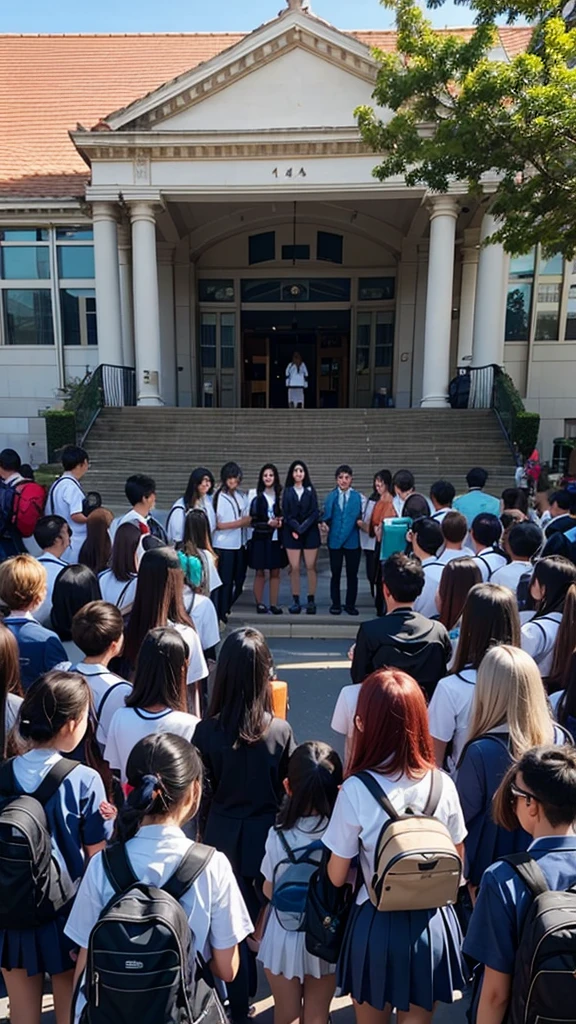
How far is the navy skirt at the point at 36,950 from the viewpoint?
2232 mm

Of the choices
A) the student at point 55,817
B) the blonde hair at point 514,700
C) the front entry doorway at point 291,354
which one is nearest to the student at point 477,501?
the blonde hair at point 514,700

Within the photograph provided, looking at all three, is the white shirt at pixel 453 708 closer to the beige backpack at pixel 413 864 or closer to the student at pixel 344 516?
the beige backpack at pixel 413 864

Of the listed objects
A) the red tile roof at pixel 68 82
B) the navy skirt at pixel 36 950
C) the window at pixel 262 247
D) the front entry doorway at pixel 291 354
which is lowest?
the navy skirt at pixel 36 950

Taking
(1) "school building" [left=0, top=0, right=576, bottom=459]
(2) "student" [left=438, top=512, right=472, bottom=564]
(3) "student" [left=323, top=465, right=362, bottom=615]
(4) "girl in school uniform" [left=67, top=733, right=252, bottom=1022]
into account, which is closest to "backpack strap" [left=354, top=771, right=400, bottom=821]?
(4) "girl in school uniform" [left=67, top=733, right=252, bottom=1022]

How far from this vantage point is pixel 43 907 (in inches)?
85.7

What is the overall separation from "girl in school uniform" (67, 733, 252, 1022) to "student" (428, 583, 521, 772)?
1288 millimetres

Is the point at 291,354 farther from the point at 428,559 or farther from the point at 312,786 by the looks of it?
the point at 312,786

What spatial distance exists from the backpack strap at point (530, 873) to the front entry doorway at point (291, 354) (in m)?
21.1

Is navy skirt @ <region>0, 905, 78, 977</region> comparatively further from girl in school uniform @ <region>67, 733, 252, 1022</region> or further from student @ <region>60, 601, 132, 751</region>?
student @ <region>60, 601, 132, 751</region>

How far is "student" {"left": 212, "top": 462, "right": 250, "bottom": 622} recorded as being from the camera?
7.05 metres

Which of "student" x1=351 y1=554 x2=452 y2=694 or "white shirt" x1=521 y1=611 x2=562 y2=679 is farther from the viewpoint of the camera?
"white shirt" x1=521 y1=611 x2=562 y2=679

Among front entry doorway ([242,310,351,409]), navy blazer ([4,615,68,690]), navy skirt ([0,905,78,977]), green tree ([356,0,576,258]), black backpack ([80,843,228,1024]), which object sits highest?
green tree ([356,0,576,258])

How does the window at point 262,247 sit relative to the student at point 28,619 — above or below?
above

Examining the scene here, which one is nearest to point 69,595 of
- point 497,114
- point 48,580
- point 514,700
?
point 48,580
